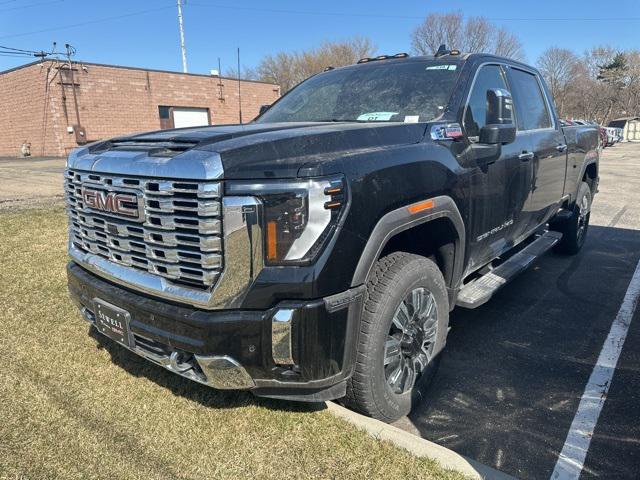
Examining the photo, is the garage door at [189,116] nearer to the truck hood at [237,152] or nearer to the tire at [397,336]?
the truck hood at [237,152]

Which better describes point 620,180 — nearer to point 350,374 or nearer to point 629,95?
point 350,374

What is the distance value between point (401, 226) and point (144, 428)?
1.74 metres

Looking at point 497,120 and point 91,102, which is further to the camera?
point 91,102

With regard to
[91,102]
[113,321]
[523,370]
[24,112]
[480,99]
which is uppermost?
[91,102]

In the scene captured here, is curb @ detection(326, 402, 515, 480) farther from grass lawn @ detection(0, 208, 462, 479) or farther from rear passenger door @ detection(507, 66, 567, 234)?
rear passenger door @ detection(507, 66, 567, 234)

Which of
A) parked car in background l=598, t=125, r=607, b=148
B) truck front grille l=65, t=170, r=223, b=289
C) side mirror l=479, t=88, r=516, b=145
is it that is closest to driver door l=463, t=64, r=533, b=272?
side mirror l=479, t=88, r=516, b=145

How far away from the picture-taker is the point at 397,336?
2.69 metres

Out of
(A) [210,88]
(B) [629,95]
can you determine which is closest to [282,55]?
(A) [210,88]

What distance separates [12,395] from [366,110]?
2.88 metres

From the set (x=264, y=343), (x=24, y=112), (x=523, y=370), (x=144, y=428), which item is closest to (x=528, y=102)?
(x=523, y=370)

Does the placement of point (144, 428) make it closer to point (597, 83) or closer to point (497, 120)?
point (497, 120)

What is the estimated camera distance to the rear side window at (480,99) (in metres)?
3.27

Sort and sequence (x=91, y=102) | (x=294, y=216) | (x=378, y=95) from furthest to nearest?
(x=91, y=102) → (x=378, y=95) → (x=294, y=216)

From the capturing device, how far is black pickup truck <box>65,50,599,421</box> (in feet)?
6.73
